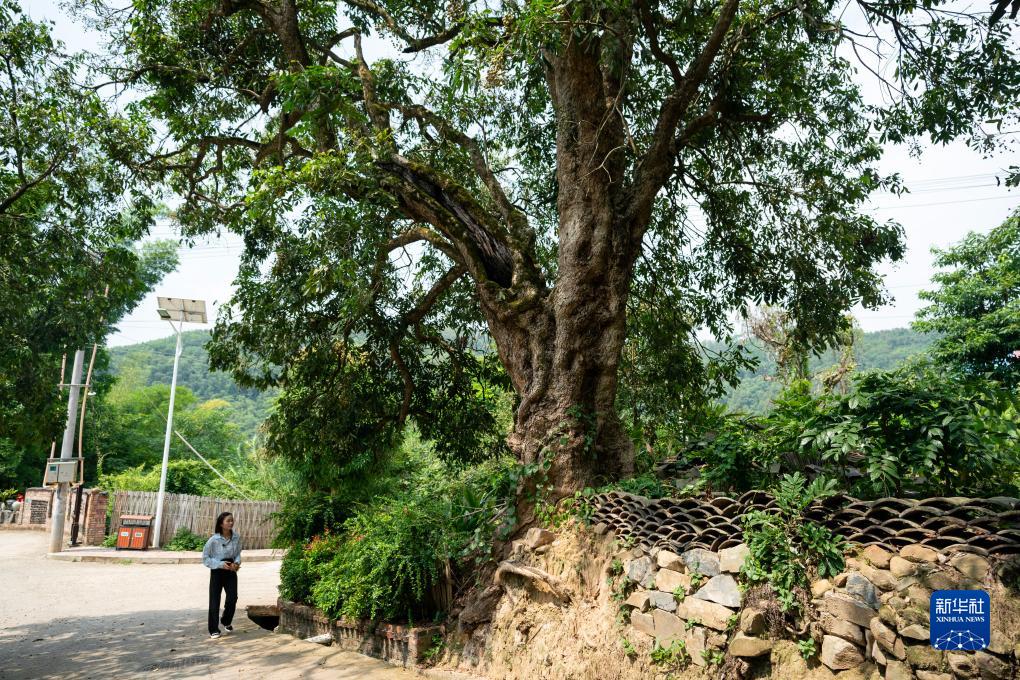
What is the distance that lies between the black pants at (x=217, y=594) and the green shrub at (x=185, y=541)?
46.1 feet

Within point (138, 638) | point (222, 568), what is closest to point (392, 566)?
point (222, 568)

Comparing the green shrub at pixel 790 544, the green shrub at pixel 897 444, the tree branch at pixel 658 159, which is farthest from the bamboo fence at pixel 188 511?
the green shrub at pixel 790 544

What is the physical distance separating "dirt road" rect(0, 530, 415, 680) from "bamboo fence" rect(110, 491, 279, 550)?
7.23 meters

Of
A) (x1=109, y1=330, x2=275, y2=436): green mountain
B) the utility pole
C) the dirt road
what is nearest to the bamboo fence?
the utility pole

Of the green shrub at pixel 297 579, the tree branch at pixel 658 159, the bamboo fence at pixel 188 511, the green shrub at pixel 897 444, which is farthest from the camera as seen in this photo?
the bamboo fence at pixel 188 511

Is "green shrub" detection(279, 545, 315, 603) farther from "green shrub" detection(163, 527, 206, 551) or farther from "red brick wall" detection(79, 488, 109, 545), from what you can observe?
A: "red brick wall" detection(79, 488, 109, 545)

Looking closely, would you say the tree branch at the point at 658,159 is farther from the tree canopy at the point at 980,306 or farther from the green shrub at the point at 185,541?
the green shrub at the point at 185,541

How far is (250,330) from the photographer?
33.6 feet

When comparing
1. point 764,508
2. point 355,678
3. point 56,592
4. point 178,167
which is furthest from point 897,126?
point 56,592

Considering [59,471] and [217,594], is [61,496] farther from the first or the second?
[217,594]

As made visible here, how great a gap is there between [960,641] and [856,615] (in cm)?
60

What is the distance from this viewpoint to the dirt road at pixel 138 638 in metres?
7.32

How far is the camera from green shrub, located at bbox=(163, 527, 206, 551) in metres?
21.7

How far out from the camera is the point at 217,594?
9.12 meters
